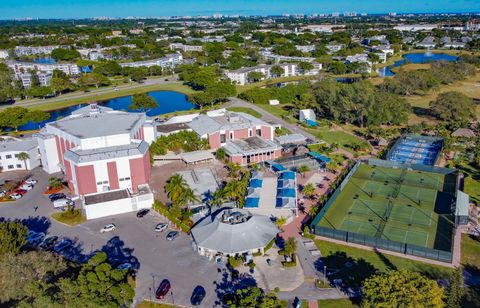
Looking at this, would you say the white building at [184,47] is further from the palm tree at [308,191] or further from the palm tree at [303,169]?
the palm tree at [308,191]

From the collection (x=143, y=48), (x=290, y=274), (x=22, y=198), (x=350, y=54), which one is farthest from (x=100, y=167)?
(x=143, y=48)

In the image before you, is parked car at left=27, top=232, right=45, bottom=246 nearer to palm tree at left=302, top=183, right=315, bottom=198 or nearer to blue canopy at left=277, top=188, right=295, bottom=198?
blue canopy at left=277, top=188, right=295, bottom=198

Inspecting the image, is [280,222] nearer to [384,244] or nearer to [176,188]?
[384,244]

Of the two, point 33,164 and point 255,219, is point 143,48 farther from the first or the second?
point 255,219

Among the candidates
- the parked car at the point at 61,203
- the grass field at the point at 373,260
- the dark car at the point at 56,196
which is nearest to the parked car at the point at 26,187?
the dark car at the point at 56,196

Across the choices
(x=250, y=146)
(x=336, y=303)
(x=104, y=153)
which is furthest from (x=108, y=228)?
(x=250, y=146)
